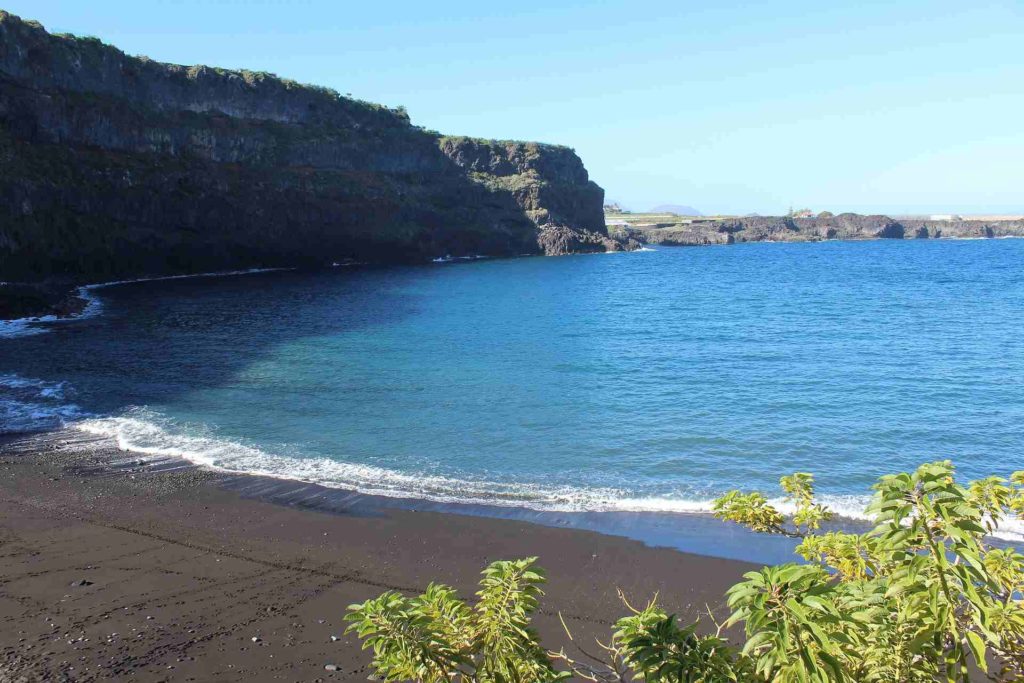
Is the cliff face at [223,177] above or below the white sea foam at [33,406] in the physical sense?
above

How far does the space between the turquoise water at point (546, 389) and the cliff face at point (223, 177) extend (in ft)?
42.6

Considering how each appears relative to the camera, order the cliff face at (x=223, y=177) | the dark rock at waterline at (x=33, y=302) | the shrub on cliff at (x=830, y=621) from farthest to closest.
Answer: the cliff face at (x=223, y=177) < the dark rock at waterline at (x=33, y=302) < the shrub on cliff at (x=830, y=621)

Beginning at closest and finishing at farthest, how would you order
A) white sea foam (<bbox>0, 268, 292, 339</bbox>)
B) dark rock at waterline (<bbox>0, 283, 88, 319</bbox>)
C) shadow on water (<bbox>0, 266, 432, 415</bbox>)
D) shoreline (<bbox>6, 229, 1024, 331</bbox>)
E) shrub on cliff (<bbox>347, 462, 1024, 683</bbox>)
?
shrub on cliff (<bbox>347, 462, 1024, 683</bbox>)
shadow on water (<bbox>0, 266, 432, 415</bbox>)
white sea foam (<bbox>0, 268, 292, 339</bbox>)
shoreline (<bbox>6, 229, 1024, 331</bbox>)
dark rock at waterline (<bbox>0, 283, 88, 319</bbox>)

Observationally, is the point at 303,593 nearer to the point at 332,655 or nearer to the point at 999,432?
the point at 332,655

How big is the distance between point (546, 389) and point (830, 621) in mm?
22072

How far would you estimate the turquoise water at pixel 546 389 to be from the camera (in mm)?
17734

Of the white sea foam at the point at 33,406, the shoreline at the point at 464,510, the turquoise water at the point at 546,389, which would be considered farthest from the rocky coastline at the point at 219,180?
the shoreline at the point at 464,510

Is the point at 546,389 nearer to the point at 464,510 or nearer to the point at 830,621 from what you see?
the point at 464,510

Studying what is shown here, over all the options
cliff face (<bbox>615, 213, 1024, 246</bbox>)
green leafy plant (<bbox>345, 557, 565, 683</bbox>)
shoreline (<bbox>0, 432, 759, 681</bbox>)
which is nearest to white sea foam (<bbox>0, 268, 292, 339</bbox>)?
shoreline (<bbox>0, 432, 759, 681</bbox>)

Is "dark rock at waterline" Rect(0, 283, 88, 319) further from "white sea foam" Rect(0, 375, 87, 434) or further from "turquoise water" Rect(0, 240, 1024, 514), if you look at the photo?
"white sea foam" Rect(0, 375, 87, 434)

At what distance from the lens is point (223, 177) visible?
7450 cm

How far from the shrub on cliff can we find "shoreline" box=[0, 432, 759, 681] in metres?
5.28

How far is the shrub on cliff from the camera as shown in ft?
12.4

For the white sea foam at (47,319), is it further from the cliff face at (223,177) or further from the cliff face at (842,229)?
the cliff face at (842,229)
